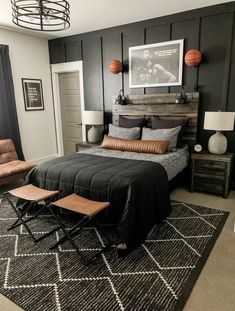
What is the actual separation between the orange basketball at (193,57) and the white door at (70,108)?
8.18 ft

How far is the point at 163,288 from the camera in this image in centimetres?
186

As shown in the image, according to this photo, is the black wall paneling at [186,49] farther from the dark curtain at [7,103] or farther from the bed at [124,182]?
the dark curtain at [7,103]

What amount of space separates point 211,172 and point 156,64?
6.63 feet

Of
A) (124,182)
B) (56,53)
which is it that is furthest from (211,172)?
(56,53)

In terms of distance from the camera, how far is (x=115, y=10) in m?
3.60

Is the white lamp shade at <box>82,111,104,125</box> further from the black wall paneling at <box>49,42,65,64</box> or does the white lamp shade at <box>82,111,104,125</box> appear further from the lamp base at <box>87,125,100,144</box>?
the black wall paneling at <box>49,42,65,64</box>

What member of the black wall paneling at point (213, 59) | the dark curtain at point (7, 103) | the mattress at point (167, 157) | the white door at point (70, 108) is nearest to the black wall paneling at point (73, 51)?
the white door at point (70, 108)

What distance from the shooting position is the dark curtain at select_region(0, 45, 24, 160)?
440cm

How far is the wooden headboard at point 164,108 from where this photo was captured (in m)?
3.84

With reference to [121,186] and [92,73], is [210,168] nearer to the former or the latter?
[121,186]

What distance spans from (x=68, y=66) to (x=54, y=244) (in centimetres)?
392

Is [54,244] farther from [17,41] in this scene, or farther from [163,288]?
[17,41]

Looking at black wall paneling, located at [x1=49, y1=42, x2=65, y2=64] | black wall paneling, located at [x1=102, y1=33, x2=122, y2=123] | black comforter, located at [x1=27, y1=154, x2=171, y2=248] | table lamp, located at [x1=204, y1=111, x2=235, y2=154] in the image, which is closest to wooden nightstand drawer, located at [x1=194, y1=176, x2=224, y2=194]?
table lamp, located at [x1=204, y1=111, x2=235, y2=154]

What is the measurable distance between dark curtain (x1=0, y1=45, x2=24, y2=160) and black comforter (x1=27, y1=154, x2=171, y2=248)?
194cm
